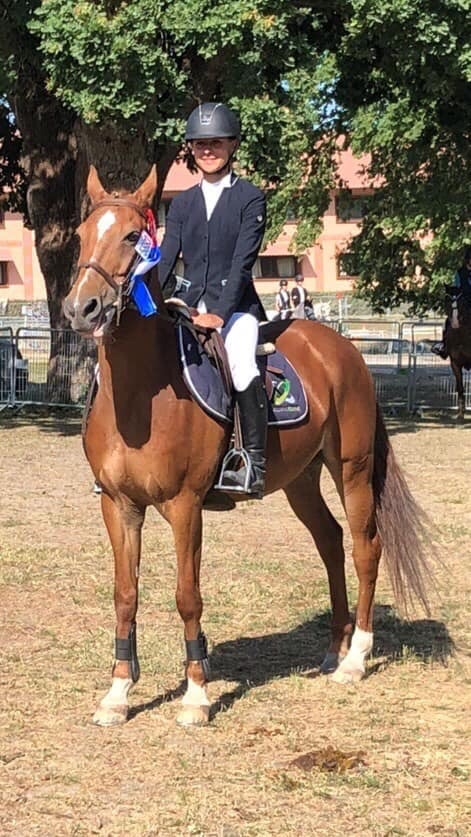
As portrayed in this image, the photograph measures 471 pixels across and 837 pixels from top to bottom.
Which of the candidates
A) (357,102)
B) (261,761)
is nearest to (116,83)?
(357,102)

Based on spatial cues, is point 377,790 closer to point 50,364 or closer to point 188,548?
point 188,548

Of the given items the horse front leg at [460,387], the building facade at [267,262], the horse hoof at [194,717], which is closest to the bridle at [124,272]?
the horse hoof at [194,717]

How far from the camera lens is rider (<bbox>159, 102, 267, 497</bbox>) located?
209 inches

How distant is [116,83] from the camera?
41.6 ft

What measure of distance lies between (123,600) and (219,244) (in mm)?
1893

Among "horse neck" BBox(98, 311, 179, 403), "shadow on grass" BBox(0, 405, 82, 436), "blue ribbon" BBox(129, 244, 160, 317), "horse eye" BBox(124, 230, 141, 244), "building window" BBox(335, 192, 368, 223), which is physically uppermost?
"building window" BBox(335, 192, 368, 223)

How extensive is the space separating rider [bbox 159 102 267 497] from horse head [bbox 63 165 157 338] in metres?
0.56

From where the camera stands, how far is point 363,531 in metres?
6.24

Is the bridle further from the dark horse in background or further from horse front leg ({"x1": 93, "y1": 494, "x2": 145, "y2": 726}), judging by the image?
the dark horse in background

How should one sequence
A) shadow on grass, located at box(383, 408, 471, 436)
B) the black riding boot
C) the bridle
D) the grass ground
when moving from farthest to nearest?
1. shadow on grass, located at box(383, 408, 471, 436)
2. the black riding boot
3. the bridle
4. the grass ground

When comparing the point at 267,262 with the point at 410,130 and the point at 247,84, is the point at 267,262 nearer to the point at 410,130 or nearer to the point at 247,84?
the point at 410,130

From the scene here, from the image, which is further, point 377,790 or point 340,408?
point 340,408

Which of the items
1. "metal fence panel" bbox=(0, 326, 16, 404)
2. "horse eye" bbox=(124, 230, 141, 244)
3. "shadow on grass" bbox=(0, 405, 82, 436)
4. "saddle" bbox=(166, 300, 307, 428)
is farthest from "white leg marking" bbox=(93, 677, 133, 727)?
"metal fence panel" bbox=(0, 326, 16, 404)

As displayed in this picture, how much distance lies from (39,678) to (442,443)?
1046 cm
